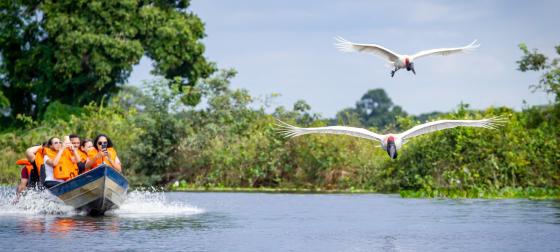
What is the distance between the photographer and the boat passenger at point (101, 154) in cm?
2021

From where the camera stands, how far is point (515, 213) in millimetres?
22188

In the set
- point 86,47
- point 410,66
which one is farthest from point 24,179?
point 86,47

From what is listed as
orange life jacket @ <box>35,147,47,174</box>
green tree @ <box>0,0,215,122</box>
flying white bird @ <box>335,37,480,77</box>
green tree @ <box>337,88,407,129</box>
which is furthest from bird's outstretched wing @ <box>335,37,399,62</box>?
green tree @ <box>337,88,407,129</box>

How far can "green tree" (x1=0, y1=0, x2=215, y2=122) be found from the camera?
47750 mm

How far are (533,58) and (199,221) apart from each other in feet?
64.0

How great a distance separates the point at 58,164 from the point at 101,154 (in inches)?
54.4

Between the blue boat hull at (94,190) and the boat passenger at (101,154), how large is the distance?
298mm

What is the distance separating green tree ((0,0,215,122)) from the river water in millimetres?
22037

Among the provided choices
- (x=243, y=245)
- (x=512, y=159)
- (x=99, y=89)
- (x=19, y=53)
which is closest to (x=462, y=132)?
(x=512, y=159)

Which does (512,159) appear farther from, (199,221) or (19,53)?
(19,53)

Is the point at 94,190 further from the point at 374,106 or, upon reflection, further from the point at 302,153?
the point at 374,106

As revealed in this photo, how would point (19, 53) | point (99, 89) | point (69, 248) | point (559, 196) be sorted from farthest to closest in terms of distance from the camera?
1. point (19, 53)
2. point (99, 89)
3. point (559, 196)
4. point (69, 248)

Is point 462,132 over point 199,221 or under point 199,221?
over

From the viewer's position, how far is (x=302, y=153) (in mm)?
34344
